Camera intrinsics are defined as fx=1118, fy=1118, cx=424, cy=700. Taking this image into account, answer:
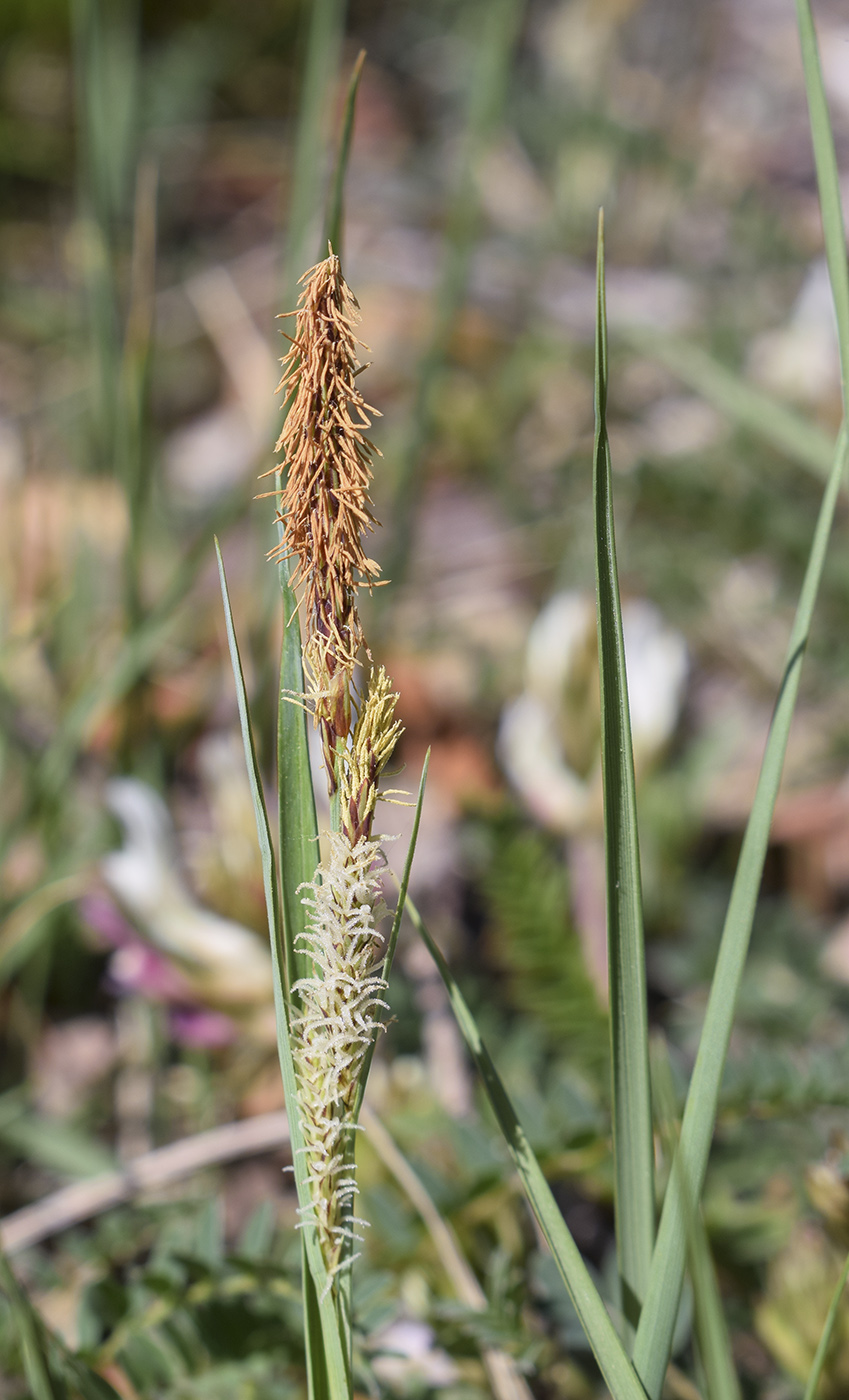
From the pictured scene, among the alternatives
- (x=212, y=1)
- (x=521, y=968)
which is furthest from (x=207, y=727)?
(x=212, y=1)

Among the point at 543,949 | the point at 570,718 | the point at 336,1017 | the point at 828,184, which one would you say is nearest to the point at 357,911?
the point at 336,1017

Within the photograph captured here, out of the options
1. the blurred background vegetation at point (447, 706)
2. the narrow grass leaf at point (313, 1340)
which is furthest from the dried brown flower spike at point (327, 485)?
the blurred background vegetation at point (447, 706)

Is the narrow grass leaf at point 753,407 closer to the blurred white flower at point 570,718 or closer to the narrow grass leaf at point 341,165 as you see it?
the blurred white flower at point 570,718

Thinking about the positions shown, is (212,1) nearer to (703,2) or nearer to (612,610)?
(703,2)

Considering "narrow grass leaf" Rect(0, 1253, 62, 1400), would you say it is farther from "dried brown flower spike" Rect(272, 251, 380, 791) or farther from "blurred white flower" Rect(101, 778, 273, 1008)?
"blurred white flower" Rect(101, 778, 273, 1008)

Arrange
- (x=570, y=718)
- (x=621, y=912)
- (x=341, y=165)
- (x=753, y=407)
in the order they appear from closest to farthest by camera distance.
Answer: (x=621, y=912), (x=341, y=165), (x=753, y=407), (x=570, y=718)

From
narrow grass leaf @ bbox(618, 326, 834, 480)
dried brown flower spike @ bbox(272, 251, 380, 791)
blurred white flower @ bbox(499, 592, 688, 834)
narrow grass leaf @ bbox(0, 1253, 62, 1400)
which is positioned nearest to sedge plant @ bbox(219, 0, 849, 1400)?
dried brown flower spike @ bbox(272, 251, 380, 791)

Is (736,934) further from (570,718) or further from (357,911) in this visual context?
(570,718)
